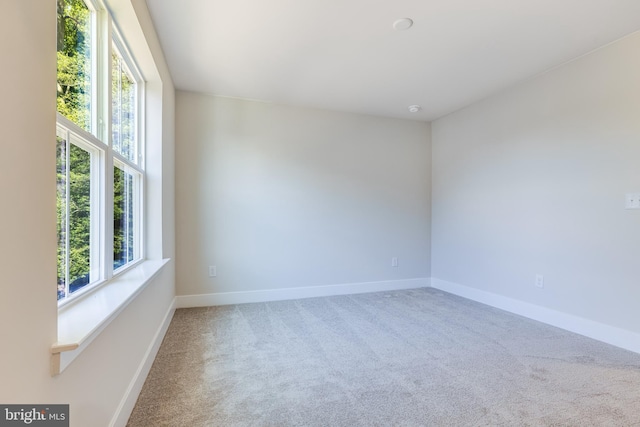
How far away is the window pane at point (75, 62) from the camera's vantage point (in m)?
1.25

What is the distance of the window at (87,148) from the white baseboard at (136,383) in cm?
60

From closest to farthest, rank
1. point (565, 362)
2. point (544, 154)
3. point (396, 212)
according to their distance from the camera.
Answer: point (565, 362), point (544, 154), point (396, 212)

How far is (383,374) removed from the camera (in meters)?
2.01

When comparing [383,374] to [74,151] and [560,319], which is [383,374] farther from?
[74,151]

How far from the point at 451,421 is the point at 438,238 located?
3082 millimetres

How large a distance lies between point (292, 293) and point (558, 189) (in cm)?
303

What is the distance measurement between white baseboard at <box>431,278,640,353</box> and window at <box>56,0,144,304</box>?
3669 mm

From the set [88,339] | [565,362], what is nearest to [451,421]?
[565,362]

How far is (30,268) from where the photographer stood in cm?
81

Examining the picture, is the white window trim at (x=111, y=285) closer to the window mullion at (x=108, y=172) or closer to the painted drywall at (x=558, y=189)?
the window mullion at (x=108, y=172)

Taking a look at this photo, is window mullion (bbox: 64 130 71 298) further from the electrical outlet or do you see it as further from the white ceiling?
the electrical outlet

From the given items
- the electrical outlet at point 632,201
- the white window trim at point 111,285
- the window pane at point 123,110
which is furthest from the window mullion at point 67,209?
the electrical outlet at point 632,201

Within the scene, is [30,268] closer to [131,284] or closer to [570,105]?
[131,284]

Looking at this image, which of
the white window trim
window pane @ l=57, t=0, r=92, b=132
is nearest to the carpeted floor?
the white window trim
